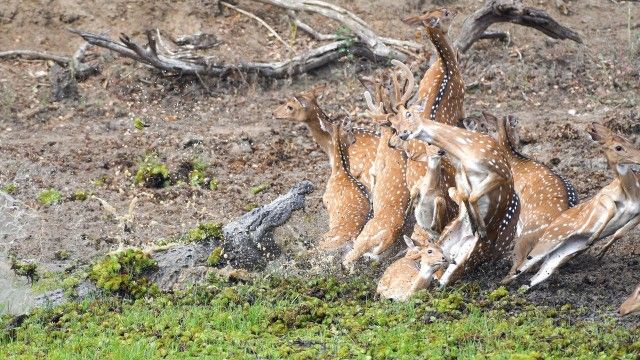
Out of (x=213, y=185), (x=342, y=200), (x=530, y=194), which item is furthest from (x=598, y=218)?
(x=213, y=185)

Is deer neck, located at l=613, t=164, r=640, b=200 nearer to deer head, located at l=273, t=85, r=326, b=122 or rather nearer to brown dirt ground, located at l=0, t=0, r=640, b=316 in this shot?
brown dirt ground, located at l=0, t=0, r=640, b=316

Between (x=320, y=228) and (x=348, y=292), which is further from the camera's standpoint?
(x=320, y=228)

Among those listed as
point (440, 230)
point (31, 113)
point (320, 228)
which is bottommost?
point (31, 113)

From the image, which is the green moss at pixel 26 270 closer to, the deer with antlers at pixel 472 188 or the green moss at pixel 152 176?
the green moss at pixel 152 176

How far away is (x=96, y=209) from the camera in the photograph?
39.2 ft

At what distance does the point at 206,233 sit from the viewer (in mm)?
10398

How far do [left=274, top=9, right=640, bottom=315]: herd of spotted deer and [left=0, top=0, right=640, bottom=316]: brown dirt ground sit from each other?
1.27ft

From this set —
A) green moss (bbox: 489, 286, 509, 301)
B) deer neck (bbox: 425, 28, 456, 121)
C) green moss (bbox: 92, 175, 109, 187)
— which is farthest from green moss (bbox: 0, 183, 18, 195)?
green moss (bbox: 489, 286, 509, 301)

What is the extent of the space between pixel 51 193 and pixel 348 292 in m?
3.83

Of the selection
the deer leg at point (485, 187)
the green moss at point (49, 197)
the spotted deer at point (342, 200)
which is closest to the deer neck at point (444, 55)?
the spotted deer at point (342, 200)

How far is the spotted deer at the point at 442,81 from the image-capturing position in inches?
451

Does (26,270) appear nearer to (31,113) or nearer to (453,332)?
(453,332)

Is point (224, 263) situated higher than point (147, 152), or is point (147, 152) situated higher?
point (224, 263)

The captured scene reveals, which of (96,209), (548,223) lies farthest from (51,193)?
(548,223)
